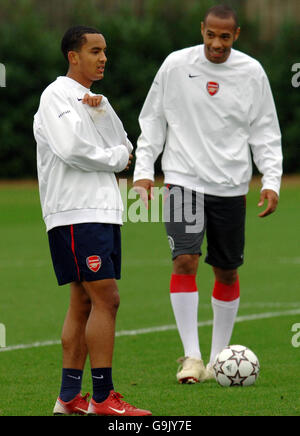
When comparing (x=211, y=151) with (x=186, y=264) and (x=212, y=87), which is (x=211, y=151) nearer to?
(x=212, y=87)

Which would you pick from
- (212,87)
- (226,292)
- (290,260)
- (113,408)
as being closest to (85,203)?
(113,408)

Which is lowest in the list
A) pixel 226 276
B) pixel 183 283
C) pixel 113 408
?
pixel 226 276

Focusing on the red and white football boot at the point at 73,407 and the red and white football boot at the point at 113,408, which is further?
the red and white football boot at the point at 73,407

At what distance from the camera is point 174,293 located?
7.36 metres

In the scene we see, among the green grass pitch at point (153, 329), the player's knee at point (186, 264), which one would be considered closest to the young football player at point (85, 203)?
the green grass pitch at point (153, 329)

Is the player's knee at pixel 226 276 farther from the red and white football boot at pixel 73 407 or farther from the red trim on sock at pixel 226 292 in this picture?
the red and white football boot at pixel 73 407

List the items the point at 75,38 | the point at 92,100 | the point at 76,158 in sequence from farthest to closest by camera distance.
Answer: the point at 75,38, the point at 92,100, the point at 76,158

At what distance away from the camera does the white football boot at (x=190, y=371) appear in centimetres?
695

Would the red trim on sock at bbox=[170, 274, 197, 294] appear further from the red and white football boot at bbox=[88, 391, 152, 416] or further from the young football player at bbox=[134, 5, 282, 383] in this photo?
the red and white football boot at bbox=[88, 391, 152, 416]

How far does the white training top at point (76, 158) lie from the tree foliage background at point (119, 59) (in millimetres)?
26910

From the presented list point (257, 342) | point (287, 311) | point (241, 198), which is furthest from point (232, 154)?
point (287, 311)

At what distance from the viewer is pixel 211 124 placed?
24.3 ft

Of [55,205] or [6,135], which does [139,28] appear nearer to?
[6,135]

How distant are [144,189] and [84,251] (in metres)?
1.65
